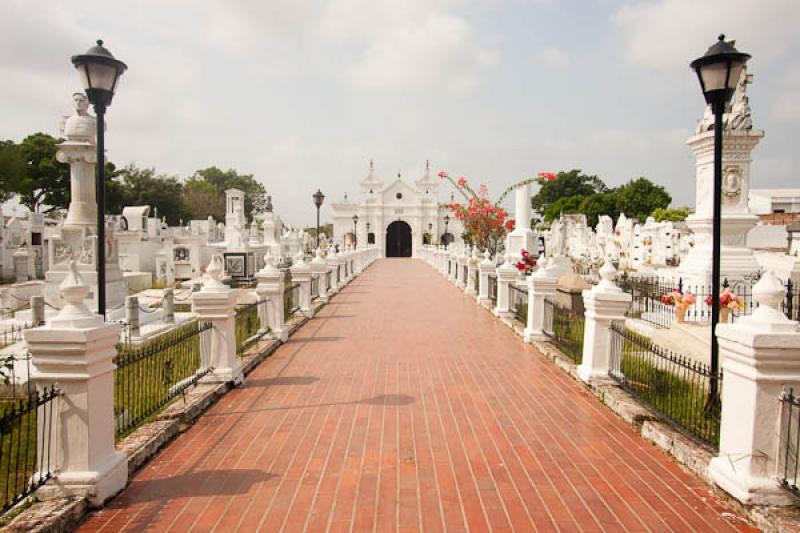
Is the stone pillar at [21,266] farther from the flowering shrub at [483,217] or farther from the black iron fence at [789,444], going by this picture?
the black iron fence at [789,444]

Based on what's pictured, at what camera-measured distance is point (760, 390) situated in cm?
385

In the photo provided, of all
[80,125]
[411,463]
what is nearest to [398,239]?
[80,125]

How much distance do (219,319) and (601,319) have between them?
483cm

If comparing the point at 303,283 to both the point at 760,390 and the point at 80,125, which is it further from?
the point at 760,390

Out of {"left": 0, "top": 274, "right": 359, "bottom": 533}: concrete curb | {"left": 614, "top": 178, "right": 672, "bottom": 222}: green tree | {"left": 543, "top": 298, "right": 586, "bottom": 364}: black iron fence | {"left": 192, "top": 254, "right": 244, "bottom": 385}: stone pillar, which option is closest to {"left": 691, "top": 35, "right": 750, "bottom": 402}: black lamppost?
{"left": 543, "top": 298, "right": 586, "bottom": 364}: black iron fence

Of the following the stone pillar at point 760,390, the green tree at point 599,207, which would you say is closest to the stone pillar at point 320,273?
the stone pillar at point 760,390

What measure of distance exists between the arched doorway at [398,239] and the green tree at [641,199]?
2742 centimetres

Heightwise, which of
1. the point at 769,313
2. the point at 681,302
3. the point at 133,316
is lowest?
the point at 133,316

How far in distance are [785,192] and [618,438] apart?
6481 cm

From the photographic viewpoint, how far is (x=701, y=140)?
1257 centimetres

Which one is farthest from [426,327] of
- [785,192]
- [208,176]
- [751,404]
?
[208,176]

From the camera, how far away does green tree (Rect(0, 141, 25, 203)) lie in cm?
4738

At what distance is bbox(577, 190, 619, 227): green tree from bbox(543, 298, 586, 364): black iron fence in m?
65.4

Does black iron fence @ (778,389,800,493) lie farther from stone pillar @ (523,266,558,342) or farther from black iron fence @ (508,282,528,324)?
black iron fence @ (508,282,528,324)
